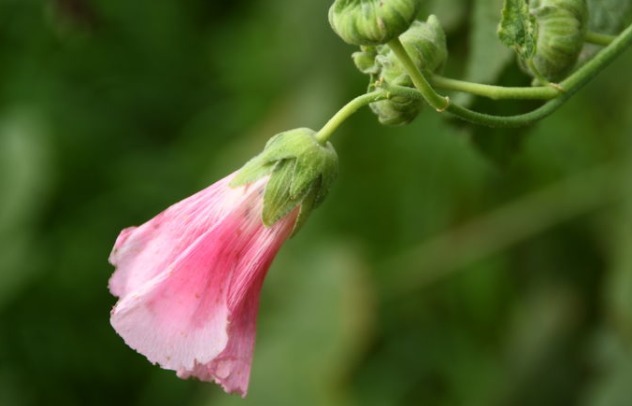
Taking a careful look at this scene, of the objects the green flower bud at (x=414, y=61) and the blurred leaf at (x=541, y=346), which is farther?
the blurred leaf at (x=541, y=346)

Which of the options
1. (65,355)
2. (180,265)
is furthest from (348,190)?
(180,265)

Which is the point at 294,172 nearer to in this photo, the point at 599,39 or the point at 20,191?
the point at 599,39

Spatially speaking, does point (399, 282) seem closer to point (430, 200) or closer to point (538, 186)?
point (430, 200)

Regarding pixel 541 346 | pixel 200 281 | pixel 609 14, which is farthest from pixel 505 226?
pixel 200 281

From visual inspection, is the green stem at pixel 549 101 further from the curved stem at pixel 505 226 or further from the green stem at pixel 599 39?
the curved stem at pixel 505 226

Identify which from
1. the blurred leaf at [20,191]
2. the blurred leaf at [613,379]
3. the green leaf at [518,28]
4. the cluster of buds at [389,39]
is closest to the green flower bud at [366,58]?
the cluster of buds at [389,39]

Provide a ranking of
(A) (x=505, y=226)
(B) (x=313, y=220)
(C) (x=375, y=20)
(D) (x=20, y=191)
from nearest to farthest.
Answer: (C) (x=375, y=20) → (A) (x=505, y=226) → (B) (x=313, y=220) → (D) (x=20, y=191)
